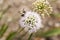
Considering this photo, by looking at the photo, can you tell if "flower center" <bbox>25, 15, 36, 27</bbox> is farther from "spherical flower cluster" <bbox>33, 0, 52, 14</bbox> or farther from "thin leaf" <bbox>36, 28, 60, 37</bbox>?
"thin leaf" <bbox>36, 28, 60, 37</bbox>

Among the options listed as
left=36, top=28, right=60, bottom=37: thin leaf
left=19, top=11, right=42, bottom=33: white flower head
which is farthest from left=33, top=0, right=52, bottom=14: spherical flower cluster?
left=36, top=28, right=60, bottom=37: thin leaf

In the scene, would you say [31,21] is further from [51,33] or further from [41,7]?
[51,33]

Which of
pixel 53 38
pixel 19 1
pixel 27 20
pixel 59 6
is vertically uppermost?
pixel 27 20

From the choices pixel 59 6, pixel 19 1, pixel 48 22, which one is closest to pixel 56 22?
pixel 48 22

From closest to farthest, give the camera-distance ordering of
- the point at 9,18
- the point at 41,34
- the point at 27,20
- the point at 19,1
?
1. the point at 27,20
2. the point at 41,34
3. the point at 9,18
4. the point at 19,1

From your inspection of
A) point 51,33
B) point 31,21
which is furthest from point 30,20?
point 51,33

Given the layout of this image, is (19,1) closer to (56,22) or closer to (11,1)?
(11,1)

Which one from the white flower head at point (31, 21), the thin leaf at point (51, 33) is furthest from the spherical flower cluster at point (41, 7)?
the thin leaf at point (51, 33)

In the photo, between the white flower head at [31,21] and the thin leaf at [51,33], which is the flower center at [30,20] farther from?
the thin leaf at [51,33]
